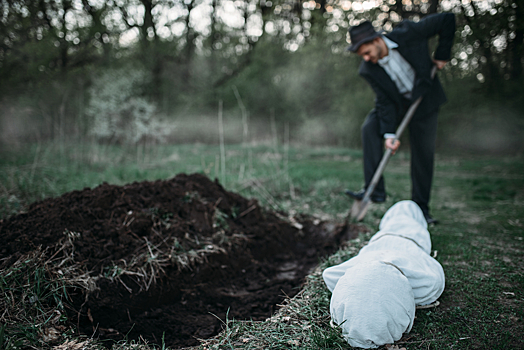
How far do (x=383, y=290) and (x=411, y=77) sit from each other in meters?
2.50

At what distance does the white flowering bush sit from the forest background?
0.03 metres

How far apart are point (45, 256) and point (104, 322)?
0.54 metres

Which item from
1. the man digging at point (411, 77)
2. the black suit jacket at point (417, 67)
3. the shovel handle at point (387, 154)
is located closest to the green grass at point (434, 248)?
the shovel handle at point (387, 154)

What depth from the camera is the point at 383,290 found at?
141 cm

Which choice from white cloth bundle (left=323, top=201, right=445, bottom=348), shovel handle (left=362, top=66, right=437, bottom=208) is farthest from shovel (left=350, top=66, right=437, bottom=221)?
white cloth bundle (left=323, top=201, right=445, bottom=348)

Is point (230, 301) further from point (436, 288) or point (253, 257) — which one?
point (436, 288)

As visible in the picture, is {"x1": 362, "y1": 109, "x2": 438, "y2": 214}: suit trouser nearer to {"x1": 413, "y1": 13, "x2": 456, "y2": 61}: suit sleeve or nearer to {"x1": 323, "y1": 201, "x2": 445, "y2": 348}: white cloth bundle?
{"x1": 413, "y1": 13, "x2": 456, "y2": 61}: suit sleeve

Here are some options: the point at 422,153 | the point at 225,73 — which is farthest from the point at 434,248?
the point at 225,73

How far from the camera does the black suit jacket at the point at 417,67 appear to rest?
9.84ft

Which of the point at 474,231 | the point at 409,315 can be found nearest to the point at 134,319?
the point at 409,315

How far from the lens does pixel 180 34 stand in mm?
10844

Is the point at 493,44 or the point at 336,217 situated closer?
the point at 336,217

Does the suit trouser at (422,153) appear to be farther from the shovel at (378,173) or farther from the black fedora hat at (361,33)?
the black fedora hat at (361,33)

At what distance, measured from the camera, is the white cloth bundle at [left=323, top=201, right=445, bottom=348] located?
134cm
